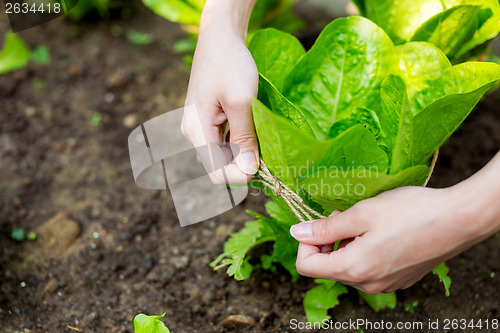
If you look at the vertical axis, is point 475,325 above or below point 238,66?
below

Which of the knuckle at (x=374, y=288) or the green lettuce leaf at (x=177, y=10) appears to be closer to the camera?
the knuckle at (x=374, y=288)

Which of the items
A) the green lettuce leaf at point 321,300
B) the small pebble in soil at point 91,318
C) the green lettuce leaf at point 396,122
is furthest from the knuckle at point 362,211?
the small pebble in soil at point 91,318

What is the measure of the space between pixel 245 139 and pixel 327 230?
11.1 inches

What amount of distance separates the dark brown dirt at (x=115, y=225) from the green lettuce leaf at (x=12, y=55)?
0.35 ft

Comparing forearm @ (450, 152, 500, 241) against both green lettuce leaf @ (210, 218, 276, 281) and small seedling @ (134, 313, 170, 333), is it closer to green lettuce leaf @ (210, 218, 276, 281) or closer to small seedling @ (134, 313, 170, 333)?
green lettuce leaf @ (210, 218, 276, 281)

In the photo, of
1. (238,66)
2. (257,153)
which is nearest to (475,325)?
(257,153)

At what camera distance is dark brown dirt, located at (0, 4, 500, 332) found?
4.43ft

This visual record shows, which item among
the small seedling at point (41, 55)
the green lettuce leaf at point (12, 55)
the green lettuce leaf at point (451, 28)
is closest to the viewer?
the green lettuce leaf at point (451, 28)

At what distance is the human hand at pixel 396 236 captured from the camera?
2.80 feet

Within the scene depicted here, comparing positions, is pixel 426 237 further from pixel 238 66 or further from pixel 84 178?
pixel 84 178

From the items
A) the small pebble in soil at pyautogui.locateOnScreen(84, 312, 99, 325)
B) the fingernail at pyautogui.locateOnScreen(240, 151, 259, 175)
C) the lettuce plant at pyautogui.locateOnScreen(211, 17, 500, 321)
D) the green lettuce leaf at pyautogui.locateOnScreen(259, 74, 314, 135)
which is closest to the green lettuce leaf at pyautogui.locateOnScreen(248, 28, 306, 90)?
the lettuce plant at pyautogui.locateOnScreen(211, 17, 500, 321)

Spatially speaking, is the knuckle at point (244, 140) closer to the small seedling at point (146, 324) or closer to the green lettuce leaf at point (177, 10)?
the small seedling at point (146, 324)

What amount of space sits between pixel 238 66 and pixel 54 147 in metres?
1.20

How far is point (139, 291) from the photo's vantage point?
1428 millimetres
